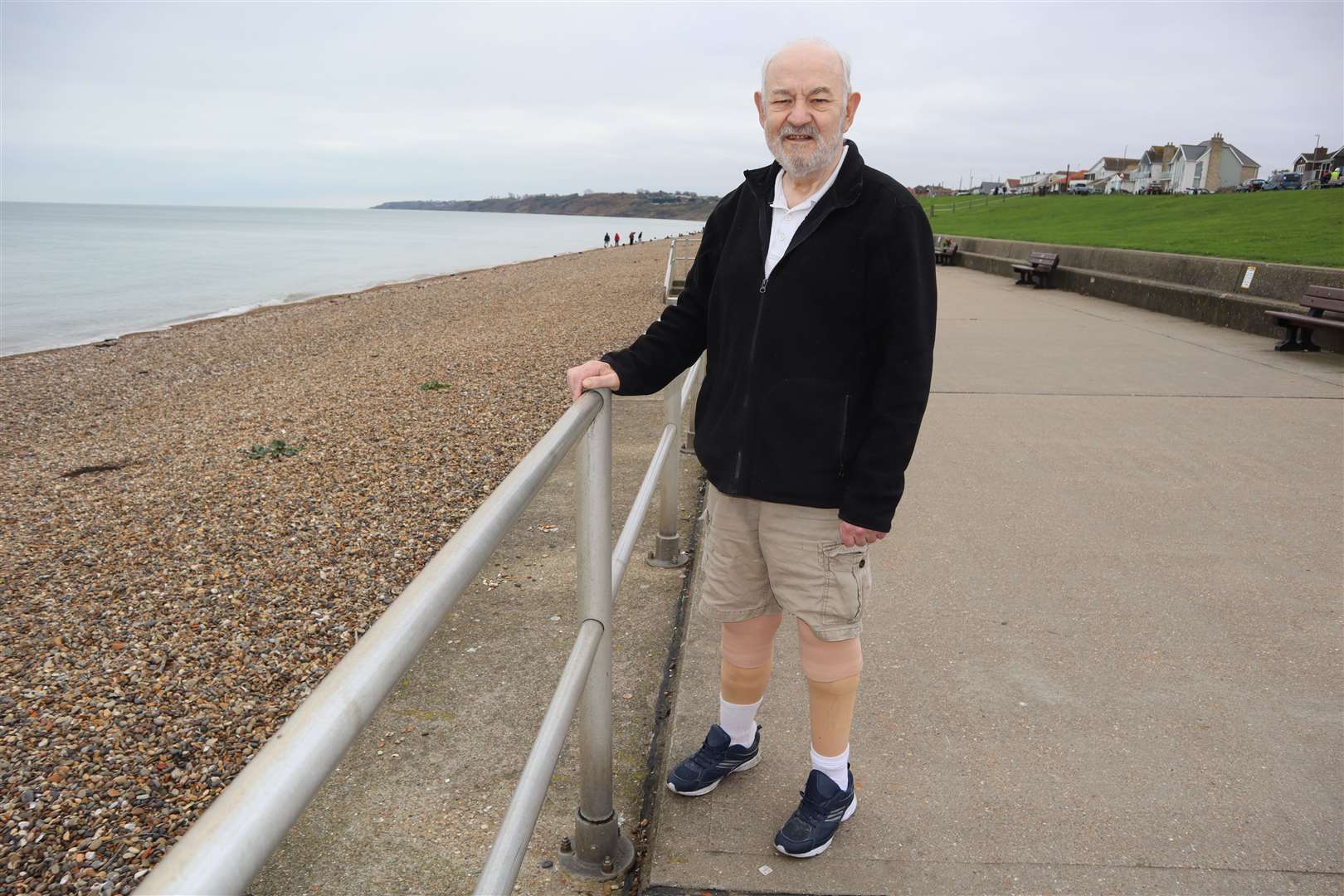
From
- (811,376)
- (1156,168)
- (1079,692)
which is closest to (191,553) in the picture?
(811,376)

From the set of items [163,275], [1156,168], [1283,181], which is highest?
[1156,168]

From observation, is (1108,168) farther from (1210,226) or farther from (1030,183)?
(1210,226)

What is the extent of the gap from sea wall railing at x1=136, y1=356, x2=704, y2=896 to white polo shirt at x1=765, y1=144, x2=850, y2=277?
484 millimetres

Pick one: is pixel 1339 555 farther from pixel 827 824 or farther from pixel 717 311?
pixel 717 311

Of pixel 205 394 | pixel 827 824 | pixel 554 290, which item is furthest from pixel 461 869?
pixel 554 290

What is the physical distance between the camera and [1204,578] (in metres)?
3.62

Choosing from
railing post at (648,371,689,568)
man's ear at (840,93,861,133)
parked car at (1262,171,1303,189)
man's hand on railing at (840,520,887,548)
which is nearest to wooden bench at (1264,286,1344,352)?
railing post at (648,371,689,568)

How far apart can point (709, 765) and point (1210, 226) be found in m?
19.4

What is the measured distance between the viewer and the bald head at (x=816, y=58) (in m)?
1.94

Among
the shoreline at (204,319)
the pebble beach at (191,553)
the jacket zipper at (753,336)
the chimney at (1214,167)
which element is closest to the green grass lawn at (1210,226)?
the pebble beach at (191,553)

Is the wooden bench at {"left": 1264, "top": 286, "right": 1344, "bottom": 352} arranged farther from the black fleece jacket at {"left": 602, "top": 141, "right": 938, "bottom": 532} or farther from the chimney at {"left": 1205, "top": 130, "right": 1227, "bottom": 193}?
the chimney at {"left": 1205, "top": 130, "right": 1227, "bottom": 193}

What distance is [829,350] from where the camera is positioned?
78.0 inches

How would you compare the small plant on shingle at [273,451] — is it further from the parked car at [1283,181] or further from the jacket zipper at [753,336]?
the parked car at [1283,181]

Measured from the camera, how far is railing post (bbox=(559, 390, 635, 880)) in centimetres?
185
